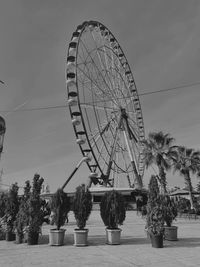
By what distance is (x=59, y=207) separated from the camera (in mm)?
9328

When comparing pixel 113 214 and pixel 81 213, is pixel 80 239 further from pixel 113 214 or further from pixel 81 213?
pixel 113 214

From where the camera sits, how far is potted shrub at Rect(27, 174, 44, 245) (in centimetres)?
918

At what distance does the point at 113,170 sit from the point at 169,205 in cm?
2187

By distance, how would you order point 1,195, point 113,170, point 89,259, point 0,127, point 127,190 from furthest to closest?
point 127,190 → point 113,170 → point 1,195 → point 0,127 → point 89,259

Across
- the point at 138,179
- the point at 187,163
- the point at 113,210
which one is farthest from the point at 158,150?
the point at 113,210

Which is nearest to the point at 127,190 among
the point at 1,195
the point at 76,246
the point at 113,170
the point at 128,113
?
the point at 113,170

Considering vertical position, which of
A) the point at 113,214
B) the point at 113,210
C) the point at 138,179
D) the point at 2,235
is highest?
the point at 138,179

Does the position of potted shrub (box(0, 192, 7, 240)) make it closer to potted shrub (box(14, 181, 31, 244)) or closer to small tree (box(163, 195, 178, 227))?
potted shrub (box(14, 181, 31, 244))

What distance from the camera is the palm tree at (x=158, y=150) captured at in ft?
75.6

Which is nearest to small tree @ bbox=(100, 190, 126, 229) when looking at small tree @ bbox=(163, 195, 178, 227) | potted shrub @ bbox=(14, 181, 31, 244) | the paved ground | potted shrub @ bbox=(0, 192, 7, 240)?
the paved ground

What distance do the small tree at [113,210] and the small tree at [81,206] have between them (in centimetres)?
53

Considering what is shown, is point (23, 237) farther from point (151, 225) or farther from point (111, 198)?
point (151, 225)

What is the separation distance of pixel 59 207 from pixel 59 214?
0.24 meters

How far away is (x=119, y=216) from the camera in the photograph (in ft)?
30.0
